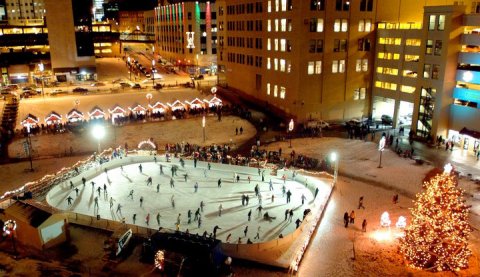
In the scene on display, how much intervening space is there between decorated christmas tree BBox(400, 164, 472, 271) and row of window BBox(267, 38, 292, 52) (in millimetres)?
33256

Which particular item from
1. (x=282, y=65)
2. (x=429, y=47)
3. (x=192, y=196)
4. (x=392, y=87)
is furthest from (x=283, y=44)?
(x=192, y=196)

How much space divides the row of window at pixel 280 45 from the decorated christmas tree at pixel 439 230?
33.3 meters

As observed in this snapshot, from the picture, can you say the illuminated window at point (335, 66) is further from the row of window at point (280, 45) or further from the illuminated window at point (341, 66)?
the row of window at point (280, 45)

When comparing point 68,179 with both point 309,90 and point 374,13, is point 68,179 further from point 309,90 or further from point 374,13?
point 374,13

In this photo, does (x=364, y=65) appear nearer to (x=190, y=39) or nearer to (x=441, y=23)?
(x=441, y=23)

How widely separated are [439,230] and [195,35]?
82.5 meters

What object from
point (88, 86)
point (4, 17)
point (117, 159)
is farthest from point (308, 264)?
point (4, 17)

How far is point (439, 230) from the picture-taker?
743 inches

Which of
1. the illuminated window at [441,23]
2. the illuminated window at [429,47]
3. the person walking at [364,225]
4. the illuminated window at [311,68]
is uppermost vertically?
the illuminated window at [441,23]

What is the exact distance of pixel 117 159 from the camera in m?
35.2

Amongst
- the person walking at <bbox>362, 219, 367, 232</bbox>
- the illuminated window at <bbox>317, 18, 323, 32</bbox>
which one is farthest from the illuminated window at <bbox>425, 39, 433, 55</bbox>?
the person walking at <bbox>362, 219, 367, 232</bbox>

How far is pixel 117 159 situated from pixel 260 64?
2904 centimetres

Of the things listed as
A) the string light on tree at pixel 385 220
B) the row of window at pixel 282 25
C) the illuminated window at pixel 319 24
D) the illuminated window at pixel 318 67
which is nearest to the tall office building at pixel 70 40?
the row of window at pixel 282 25

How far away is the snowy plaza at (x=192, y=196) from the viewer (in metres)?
25.4
